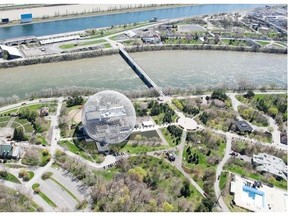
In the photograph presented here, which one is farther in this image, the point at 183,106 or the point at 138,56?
the point at 138,56

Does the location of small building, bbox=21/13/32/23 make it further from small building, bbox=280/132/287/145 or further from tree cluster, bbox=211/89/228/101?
small building, bbox=280/132/287/145

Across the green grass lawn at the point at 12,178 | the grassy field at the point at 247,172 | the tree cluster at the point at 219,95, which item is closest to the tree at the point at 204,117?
the tree cluster at the point at 219,95

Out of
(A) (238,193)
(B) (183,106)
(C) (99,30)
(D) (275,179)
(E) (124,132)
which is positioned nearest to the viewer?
(A) (238,193)

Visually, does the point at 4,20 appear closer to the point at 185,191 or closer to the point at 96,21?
the point at 96,21

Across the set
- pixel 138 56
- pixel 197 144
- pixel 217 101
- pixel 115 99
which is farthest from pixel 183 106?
pixel 138 56

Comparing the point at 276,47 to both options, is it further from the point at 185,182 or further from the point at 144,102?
the point at 185,182

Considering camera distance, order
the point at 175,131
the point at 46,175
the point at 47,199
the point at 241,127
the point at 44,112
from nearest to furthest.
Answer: the point at 47,199, the point at 46,175, the point at 175,131, the point at 44,112, the point at 241,127

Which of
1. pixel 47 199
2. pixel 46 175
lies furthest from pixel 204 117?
pixel 47 199
